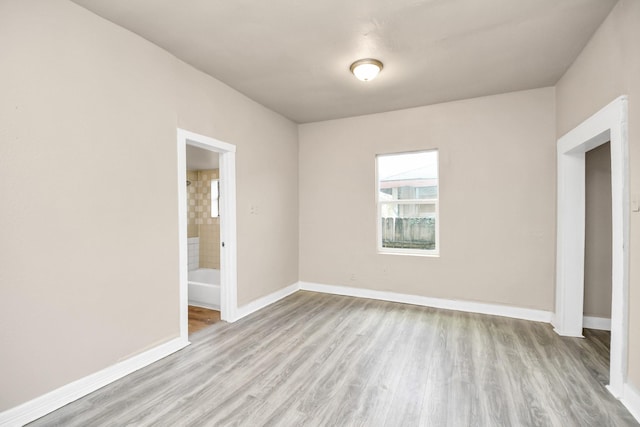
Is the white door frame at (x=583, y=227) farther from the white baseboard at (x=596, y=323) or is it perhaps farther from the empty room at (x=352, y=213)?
the white baseboard at (x=596, y=323)

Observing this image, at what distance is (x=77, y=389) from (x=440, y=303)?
13.0 ft

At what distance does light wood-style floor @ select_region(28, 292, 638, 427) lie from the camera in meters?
1.94

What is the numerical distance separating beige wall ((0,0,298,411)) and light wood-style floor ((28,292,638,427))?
42cm

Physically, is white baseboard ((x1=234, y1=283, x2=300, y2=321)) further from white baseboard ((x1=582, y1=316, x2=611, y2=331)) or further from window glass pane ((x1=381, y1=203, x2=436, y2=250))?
white baseboard ((x1=582, y1=316, x2=611, y2=331))

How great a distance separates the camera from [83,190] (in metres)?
2.18

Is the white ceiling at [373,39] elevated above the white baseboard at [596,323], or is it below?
above

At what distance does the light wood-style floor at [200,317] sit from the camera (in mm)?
3475

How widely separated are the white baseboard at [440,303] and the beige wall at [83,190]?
2.54 meters

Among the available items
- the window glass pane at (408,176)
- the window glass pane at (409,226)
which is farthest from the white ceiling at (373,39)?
the window glass pane at (409,226)

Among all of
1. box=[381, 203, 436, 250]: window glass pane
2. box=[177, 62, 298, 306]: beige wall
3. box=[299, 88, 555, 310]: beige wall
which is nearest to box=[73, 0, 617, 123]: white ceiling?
box=[177, 62, 298, 306]: beige wall

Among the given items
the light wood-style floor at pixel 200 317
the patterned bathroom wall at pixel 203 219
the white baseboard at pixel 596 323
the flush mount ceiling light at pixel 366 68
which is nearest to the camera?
the flush mount ceiling light at pixel 366 68

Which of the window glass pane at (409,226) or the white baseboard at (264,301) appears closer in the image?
the white baseboard at (264,301)

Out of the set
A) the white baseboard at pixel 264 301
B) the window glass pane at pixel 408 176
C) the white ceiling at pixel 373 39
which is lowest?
the white baseboard at pixel 264 301

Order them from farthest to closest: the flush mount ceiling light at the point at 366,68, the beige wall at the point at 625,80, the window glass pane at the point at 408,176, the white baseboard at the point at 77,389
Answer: the window glass pane at the point at 408,176, the flush mount ceiling light at the point at 366,68, the beige wall at the point at 625,80, the white baseboard at the point at 77,389
